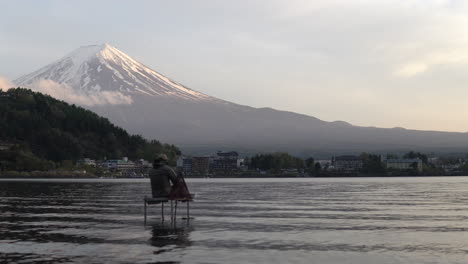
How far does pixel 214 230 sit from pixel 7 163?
172139mm

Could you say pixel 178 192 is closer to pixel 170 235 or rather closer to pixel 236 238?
pixel 170 235

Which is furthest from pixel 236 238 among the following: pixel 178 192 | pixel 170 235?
pixel 178 192

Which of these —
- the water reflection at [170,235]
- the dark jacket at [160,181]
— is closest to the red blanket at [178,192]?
the dark jacket at [160,181]

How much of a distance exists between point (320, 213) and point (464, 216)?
5973 millimetres

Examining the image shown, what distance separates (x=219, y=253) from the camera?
1513 centimetres

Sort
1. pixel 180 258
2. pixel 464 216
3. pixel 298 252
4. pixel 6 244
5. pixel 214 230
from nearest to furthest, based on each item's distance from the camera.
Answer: pixel 180 258, pixel 298 252, pixel 6 244, pixel 214 230, pixel 464 216

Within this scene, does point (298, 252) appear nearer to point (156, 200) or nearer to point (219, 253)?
point (219, 253)

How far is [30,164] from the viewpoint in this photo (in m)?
183

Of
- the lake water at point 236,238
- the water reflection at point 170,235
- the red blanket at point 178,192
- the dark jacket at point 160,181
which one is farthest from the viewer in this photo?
the dark jacket at point 160,181

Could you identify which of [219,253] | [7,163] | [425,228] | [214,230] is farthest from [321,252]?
[7,163]

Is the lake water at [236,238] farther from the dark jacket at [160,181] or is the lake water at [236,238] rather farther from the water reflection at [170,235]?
the dark jacket at [160,181]

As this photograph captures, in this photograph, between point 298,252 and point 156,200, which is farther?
point 156,200

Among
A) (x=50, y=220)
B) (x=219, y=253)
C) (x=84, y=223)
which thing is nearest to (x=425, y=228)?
(x=219, y=253)

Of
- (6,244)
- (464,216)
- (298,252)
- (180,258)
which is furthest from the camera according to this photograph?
(464,216)
